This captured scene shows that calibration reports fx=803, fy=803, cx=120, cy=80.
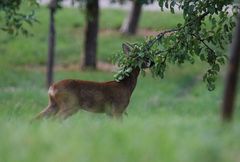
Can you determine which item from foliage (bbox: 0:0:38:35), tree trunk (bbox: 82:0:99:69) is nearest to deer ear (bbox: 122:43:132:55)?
foliage (bbox: 0:0:38:35)

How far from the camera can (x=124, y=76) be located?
1232 cm

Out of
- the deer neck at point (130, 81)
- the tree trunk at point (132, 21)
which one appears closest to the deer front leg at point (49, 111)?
the deer neck at point (130, 81)

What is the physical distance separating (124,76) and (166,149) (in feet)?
18.0

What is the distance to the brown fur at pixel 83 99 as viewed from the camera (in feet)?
39.5

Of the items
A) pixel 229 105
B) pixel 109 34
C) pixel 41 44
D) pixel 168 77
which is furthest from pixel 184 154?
pixel 109 34

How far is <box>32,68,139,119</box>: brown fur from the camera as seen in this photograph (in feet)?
39.5

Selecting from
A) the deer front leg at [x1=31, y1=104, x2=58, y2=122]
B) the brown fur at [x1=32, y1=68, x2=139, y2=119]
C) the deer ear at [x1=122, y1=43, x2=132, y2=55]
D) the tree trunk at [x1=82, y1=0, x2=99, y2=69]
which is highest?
the deer ear at [x1=122, y1=43, x2=132, y2=55]

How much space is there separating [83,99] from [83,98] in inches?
0.7

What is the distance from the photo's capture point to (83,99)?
12188mm

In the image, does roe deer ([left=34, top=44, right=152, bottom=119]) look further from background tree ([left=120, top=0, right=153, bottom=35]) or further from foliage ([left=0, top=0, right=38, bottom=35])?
background tree ([left=120, top=0, right=153, bottom=35])

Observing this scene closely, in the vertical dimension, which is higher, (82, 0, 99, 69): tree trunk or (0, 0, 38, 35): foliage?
(0, 0, 38, 35): foliage

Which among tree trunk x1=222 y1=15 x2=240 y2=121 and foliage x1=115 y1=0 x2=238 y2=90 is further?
foliage x1=115 y1=0 x2=238 y2=90

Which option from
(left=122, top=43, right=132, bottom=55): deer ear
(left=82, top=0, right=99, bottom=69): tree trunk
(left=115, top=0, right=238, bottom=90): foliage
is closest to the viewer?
(left=115, top=0, right=238, bottom=90): foliage

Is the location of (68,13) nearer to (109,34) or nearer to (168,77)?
(109,34)
